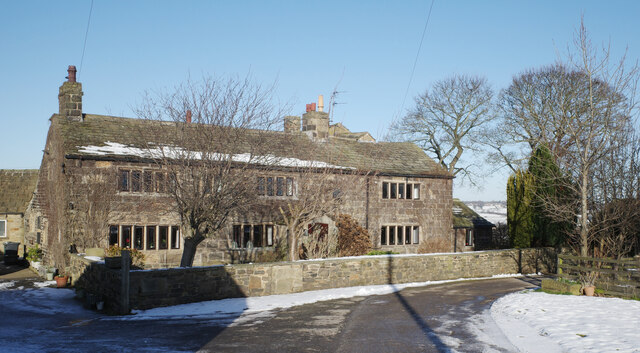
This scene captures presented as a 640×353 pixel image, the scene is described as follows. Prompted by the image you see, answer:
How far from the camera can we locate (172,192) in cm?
1795

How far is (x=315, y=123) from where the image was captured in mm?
A: 32625

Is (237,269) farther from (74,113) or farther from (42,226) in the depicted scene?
(42,226)

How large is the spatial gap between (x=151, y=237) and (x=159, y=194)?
222cm

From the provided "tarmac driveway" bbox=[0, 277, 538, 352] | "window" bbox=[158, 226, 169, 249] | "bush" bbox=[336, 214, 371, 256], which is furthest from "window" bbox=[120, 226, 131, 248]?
"bush" bbox=[336, 214, 371, 256]

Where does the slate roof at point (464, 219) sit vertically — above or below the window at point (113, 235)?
above

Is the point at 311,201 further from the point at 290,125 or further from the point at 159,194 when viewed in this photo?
the point at 159,194

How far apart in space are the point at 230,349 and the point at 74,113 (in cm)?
1899

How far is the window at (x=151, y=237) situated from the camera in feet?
82.2

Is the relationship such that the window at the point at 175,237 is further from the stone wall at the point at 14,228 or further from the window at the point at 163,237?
the stone wall at the point at 14,228

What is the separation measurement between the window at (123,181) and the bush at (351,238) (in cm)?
978

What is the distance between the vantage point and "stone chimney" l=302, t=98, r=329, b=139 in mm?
32562

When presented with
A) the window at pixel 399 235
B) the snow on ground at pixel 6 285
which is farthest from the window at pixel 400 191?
the snow on ground at pixel 6 285

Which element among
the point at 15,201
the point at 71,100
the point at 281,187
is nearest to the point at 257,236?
the point at 281,187

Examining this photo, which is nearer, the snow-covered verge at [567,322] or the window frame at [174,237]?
the snow-covered verge at [567,322]
